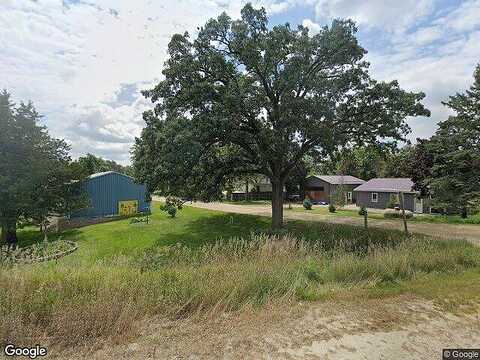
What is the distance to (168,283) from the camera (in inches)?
211

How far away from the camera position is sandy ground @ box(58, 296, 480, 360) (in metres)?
3.86

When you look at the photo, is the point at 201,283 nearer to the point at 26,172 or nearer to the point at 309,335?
the point at 309,335

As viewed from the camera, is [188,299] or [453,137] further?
[453,137]

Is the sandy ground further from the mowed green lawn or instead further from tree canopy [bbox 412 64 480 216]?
tree canopy [bbox 412 64 480 216]

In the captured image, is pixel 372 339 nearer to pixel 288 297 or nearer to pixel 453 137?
pixel 288 297

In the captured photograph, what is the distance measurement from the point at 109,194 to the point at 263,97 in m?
18.0

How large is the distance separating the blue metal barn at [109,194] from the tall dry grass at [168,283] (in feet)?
67.8

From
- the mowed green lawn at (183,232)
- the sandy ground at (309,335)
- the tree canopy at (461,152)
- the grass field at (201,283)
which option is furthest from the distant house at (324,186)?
the sandy ground at (309,335)

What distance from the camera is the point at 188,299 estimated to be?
200 inches

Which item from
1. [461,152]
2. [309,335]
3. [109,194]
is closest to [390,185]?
[461,152]

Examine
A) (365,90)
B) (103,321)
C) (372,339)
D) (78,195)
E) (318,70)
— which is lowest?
(372,339)

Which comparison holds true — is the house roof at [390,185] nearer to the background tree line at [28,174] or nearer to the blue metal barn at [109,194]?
the blue metal barn at [109,194]

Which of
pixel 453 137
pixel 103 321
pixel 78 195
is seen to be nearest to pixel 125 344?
pixel 103 321

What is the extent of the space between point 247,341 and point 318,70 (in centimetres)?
1737
